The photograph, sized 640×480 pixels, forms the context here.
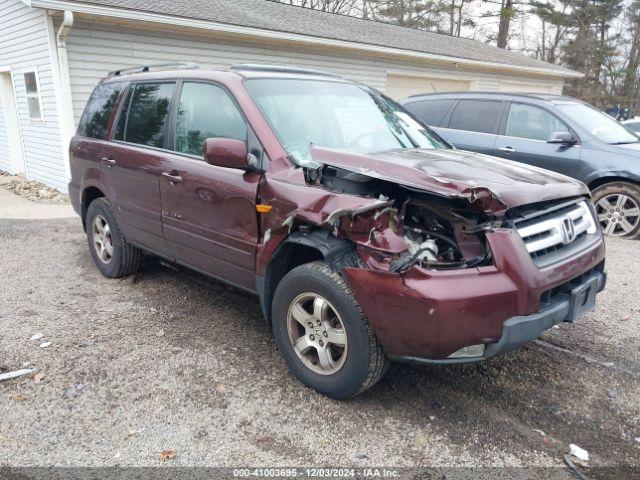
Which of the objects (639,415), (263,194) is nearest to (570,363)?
(639,415)

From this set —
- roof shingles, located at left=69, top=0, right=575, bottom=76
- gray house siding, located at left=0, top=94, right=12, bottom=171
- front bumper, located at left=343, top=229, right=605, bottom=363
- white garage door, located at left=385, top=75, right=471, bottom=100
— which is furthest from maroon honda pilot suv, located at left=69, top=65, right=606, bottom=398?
white garage door, located at left=385, top=75, right=471, bottom=100

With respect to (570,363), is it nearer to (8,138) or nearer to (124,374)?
(124,374)

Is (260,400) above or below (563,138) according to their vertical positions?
below

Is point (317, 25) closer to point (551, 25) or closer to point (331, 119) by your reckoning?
point (331, 119)

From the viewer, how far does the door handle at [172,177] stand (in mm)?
3771

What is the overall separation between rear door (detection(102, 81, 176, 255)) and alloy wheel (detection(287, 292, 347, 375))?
62.8 inches

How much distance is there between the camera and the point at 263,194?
10.4 feet

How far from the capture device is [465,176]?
2756mm

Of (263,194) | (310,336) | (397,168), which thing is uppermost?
(397,168)

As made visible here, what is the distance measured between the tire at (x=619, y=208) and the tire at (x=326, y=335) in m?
5.02

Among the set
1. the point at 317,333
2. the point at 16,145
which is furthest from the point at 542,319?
the point at 16,145

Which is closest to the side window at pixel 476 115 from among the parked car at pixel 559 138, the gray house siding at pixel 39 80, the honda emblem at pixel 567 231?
the parked car at pixel 559 138

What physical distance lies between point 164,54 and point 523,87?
14088 millimetres

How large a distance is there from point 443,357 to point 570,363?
1421mm
